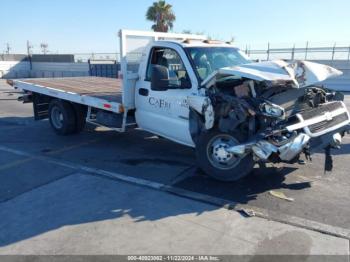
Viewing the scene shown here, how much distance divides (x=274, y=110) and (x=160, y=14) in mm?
32571

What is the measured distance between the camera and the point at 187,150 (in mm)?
7422

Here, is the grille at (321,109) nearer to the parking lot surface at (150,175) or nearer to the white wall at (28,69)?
the parking lot surface at (150,175)

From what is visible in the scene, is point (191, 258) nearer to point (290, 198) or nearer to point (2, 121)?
point (290, 198)

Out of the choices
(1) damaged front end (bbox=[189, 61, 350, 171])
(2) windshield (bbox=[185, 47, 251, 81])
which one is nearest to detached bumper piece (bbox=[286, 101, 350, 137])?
(1) damaged front end (bbox=[189, 61, 350, 171])

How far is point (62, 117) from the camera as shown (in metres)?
8.73

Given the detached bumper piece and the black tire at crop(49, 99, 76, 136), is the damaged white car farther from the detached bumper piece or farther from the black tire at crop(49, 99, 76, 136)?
the black tire at crop(49, 99, 76, 136)

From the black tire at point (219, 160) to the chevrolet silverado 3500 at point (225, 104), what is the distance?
15 millimetres

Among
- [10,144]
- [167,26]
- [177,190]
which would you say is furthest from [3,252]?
[167,26]

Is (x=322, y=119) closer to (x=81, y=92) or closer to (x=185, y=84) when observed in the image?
(x=185, y=84)

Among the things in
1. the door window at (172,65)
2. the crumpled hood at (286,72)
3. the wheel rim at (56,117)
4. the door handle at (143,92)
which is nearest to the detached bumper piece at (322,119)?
the crumpled hood at (286,72)

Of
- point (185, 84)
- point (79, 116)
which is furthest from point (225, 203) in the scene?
point (79, 116)

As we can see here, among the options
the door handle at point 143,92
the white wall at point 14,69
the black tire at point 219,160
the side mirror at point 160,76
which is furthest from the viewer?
the white wall at point 14,69

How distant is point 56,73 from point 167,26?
42.6 ft

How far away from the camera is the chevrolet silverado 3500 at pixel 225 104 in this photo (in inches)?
195
